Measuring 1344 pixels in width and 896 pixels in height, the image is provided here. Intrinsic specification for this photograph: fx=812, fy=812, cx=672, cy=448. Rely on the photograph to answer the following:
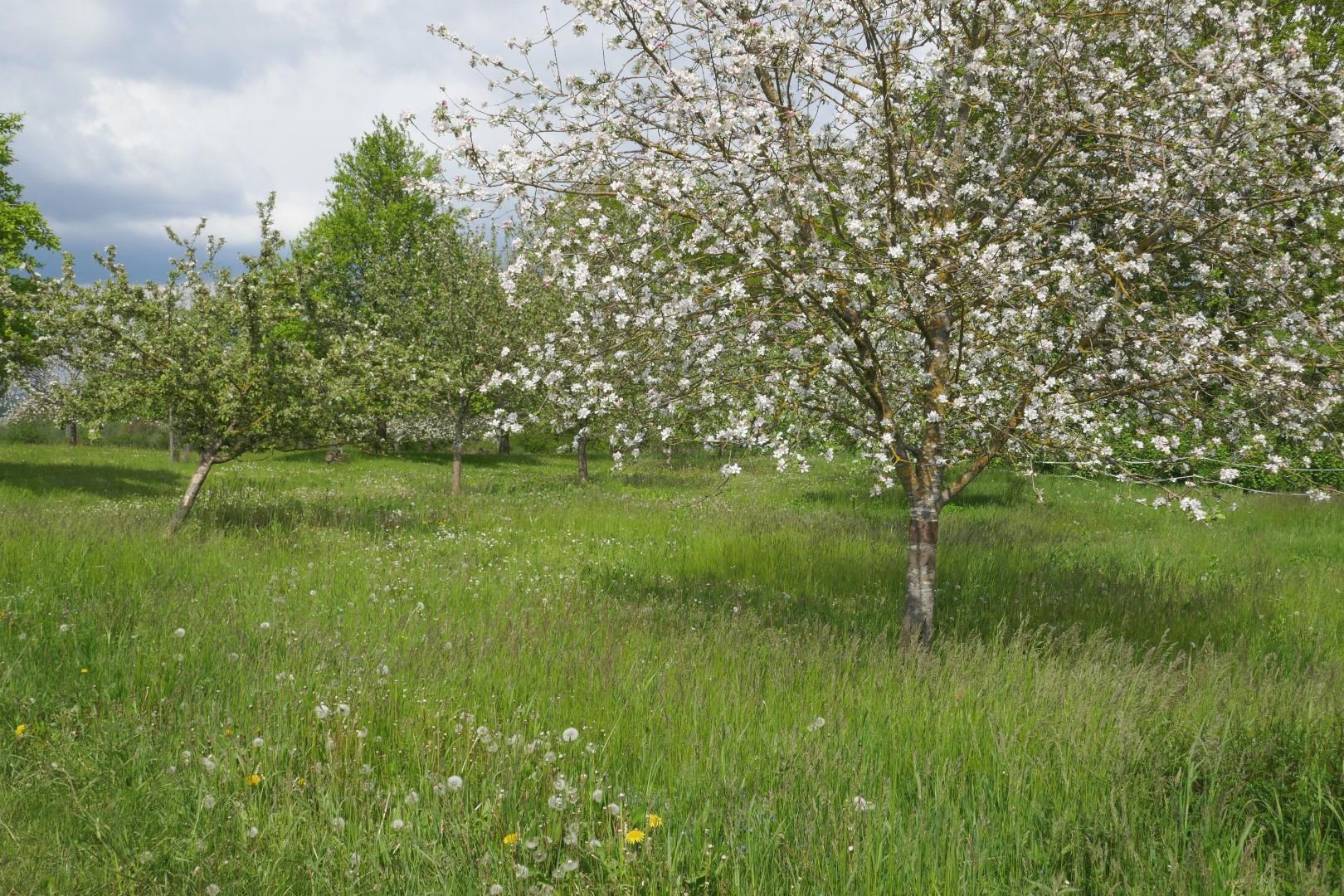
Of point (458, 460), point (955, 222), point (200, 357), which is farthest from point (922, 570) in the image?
point (458, 460)

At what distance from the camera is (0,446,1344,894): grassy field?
11.5ft

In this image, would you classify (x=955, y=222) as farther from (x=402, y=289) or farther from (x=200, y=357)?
(x=402, y=289)

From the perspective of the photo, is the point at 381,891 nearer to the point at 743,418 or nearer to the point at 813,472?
the point at 743,418

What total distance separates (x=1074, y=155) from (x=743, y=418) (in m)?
4.21

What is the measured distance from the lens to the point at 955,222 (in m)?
7.02

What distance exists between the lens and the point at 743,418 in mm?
6840

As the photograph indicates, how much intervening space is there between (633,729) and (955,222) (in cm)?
498

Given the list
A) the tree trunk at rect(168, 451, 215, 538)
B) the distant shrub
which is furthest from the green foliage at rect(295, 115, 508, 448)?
the distant shrub

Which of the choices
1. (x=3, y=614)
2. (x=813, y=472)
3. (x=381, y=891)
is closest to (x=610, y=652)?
(x=381, y=891)

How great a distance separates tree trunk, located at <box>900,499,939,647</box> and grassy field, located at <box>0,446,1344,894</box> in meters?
0.71

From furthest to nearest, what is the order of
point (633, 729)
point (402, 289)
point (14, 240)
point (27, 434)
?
point (27, 434), point (402, 289), point (14, 240), point (633, 729)

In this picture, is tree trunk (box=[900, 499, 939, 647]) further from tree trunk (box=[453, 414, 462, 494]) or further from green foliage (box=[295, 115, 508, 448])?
tree trunk (box=[453, 414, 462, 494])

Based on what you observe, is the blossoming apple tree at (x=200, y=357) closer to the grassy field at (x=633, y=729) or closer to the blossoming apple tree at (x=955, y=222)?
the grassy field at (x=633, y=729)

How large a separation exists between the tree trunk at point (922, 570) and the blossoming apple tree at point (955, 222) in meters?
0.03
